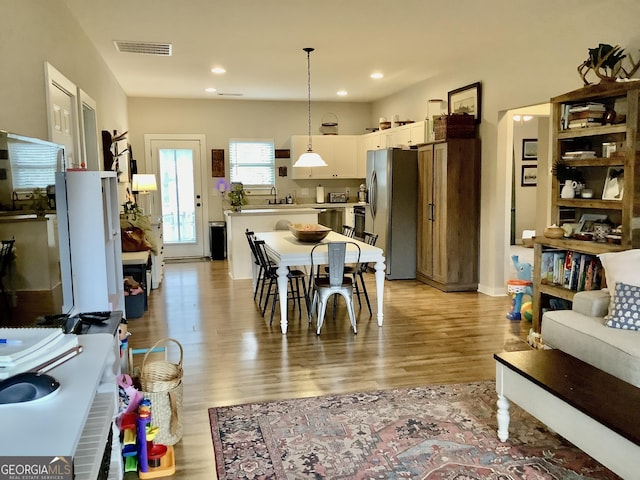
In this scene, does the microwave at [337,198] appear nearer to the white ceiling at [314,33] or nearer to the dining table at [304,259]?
the white ceiling at [314,33]

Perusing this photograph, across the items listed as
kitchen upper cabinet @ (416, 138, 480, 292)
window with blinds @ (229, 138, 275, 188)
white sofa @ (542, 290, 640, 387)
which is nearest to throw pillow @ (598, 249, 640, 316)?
white sofa @ (542, 290, 640, 387)

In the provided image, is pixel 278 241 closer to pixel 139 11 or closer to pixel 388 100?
pixel 139 11

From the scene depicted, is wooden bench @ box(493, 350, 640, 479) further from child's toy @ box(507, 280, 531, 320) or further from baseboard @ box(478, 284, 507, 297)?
baseboard @ box(478, 284, 507, 297)

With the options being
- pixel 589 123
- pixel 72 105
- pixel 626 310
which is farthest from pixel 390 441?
pixel 72 105

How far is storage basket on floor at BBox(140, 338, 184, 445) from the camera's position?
2.60 metres

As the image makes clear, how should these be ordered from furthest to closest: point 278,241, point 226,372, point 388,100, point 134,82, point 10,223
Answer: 1. point 388,100
2. point 134,82
3. point 278,241
4. point 226,372
5. point 10,223

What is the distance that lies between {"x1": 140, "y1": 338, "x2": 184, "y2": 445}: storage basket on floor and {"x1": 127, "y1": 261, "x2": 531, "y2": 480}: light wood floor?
0.10m

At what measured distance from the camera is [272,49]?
18.5ft

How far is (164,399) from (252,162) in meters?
7.11

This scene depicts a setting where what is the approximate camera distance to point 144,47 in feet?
18.1

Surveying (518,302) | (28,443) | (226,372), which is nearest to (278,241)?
(226,372)

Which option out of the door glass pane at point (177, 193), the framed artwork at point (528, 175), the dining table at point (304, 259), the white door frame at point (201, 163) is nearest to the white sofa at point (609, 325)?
the dining table at point (304, 259)

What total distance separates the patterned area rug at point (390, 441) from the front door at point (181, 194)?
21.3 feet

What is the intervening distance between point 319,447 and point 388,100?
7288 millimetres
